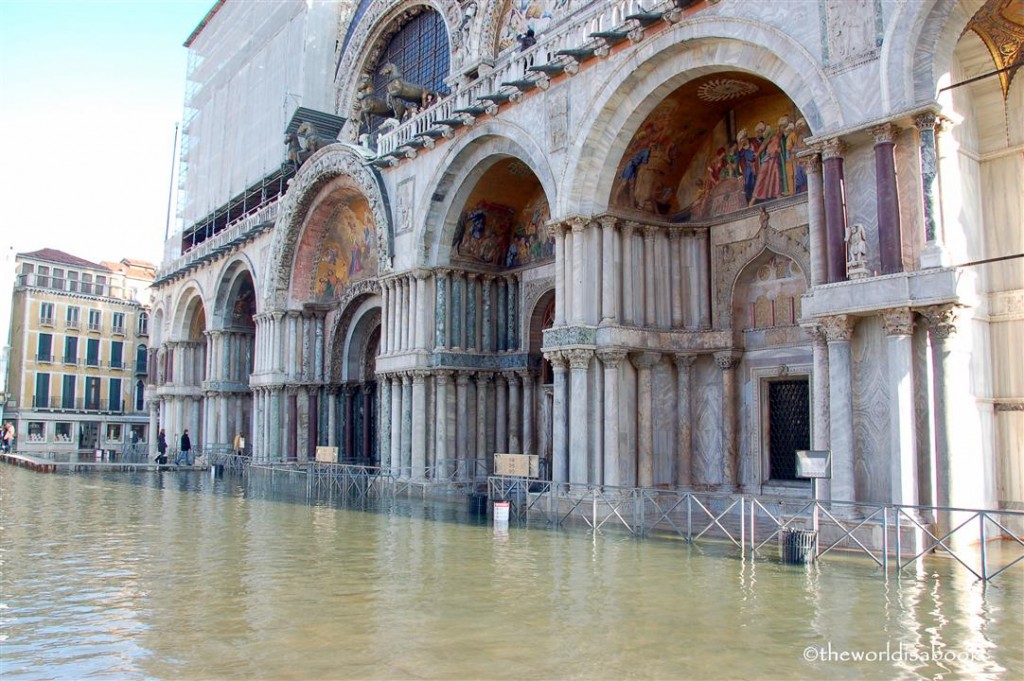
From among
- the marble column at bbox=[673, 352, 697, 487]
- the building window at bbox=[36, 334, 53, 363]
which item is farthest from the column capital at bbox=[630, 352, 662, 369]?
the building window at bbox=[36, 334, 53, 363]

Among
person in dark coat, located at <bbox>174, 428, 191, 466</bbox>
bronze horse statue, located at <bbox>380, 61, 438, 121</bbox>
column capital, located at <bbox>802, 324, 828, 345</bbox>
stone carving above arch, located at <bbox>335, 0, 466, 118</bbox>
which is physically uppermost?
stone carving above arch, located at <bbox>335, 0, 466, 118</bbox>

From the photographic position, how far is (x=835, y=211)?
1296 centimetres

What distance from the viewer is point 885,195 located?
40.3ft

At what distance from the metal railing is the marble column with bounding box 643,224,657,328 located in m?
3.78

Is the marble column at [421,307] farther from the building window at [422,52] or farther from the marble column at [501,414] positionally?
the building window at [422,52]

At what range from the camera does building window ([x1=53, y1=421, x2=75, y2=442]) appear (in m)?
60.7

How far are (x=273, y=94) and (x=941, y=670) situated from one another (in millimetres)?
36551

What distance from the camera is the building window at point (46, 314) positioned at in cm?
5941

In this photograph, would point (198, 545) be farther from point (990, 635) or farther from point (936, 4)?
point (936, 4)

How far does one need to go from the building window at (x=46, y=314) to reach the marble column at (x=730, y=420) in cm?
5568

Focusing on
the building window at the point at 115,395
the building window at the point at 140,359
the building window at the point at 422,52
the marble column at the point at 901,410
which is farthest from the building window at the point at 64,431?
the marble column at the point at 901,410

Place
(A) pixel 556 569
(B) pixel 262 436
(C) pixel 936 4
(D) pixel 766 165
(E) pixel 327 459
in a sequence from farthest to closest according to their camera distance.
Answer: (B) pixel 262 436
(E) pixel 327 459
(D) pixel 766 165
(C) pixel 936 4
(A) pixel 556 569

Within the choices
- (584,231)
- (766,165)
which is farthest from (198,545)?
(766,165)

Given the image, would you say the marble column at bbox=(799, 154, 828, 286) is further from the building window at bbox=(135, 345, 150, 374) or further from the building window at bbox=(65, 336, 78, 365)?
the building window at bbox=(135, 345, 150, 374)
